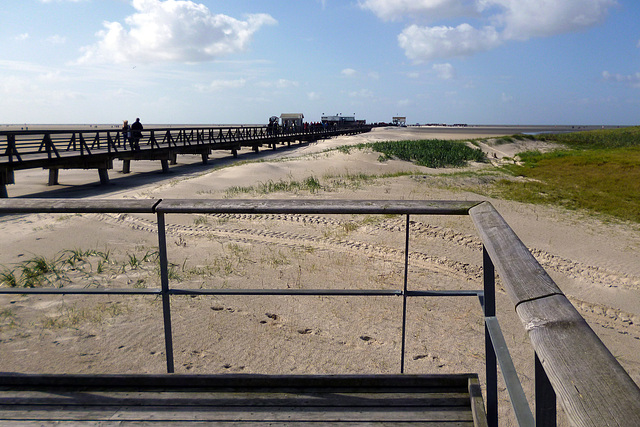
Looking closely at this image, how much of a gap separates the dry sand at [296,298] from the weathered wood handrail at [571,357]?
3.23 metres

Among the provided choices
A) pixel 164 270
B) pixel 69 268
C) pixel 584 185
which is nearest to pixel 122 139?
pixel 584 185

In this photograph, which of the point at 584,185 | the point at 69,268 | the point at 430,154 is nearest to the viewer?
the point at 69,268

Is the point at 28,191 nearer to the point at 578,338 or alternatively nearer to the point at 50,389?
the point at 50,389

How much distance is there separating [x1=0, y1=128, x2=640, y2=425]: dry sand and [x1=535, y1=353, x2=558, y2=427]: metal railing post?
329 centimetres

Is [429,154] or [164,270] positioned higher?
[164,270]

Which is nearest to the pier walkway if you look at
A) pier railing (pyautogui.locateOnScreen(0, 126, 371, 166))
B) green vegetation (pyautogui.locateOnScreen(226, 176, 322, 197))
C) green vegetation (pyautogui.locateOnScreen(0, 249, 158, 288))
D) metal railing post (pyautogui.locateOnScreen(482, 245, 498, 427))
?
pier railing (pyautogui.locateOnScreen(0, 126, 371, 166))

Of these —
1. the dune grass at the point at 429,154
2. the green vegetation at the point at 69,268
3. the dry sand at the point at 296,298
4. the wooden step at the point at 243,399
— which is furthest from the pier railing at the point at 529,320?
the dune grass at the point at 429,154

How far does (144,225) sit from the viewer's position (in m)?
10.8

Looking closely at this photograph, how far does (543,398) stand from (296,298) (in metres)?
5.55

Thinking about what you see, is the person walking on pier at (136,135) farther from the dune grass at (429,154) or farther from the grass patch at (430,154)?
the grass patch at (430,154)

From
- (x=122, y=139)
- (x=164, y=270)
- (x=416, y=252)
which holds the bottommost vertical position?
(x=416, y=252)

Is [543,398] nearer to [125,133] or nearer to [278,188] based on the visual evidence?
[278,188]

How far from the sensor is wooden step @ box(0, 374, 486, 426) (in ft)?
7.27

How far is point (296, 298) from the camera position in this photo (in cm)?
654
